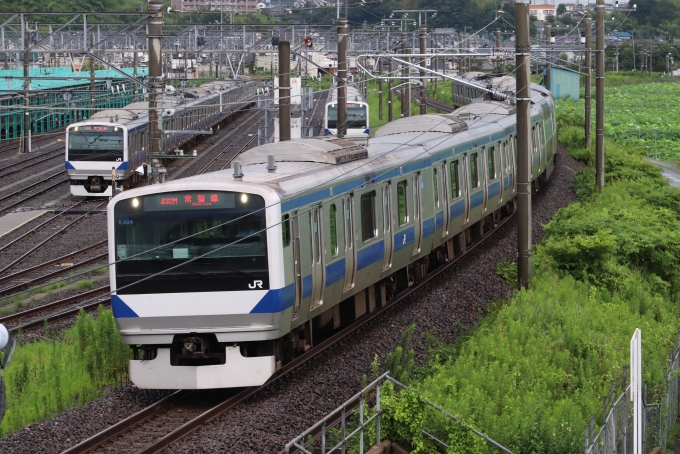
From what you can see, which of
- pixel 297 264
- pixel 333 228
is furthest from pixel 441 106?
pixel 297 264

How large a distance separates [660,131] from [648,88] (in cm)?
4537

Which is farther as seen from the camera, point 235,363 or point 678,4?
point 678,4

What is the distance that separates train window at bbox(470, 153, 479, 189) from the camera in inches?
779

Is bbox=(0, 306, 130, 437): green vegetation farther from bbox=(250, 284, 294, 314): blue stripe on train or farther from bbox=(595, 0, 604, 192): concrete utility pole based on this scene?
bbox=(595, 0, 604, 192): concrete utility pole

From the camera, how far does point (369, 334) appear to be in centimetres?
1420

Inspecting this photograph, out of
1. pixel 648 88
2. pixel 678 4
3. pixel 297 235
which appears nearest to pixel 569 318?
pixel 297 235

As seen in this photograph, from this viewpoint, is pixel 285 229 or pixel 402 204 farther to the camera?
pixel 402 204

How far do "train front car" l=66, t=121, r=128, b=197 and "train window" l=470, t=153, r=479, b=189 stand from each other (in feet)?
A: 47.3

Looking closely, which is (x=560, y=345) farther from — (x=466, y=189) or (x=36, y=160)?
(x=36, y=160)

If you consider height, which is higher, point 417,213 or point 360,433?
point 417,213

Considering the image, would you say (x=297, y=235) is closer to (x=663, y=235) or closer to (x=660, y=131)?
(x=663, y=235)

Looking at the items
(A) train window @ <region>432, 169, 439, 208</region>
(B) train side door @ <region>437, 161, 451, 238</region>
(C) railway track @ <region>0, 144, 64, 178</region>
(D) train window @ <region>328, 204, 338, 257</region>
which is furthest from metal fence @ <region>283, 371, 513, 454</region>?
(C) railway track @ <region>0, 144, 64, 178</region>

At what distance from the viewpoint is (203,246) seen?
1101cm

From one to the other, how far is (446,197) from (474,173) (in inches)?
82.3
